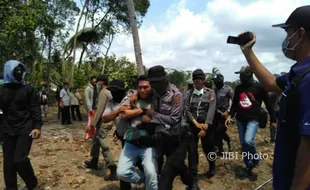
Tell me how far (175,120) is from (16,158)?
7.15 feet

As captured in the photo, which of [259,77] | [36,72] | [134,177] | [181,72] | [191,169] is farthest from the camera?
[181,72]

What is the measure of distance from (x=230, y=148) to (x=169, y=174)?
362 centimetres

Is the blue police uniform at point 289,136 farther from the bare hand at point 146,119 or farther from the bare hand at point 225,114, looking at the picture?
the bare hand at point 225,114

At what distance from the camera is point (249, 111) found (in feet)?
18.0

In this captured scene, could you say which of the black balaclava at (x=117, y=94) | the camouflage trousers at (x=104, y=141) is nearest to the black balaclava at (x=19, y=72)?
the black balaclava at (x=117, y=94)

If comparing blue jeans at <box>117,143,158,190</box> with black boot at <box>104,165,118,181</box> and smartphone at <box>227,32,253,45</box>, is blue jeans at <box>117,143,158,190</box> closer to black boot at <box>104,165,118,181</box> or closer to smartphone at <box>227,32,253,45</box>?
black boot at <box>104,165,118,181</box>

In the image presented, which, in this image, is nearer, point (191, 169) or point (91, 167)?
point (191, 169)

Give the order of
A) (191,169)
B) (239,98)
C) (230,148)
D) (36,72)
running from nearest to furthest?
(191,169) → (239,98) → (230,148) → (36,72)

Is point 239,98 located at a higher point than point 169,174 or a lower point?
higher

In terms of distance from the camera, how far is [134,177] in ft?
12.8

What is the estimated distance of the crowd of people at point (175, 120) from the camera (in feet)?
5.49

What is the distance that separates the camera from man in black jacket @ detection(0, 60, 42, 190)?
4.44 meters

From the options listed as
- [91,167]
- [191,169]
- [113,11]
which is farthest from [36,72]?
[191,169]

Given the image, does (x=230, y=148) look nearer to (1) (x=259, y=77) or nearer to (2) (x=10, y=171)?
(2) (x=10, y=171)
